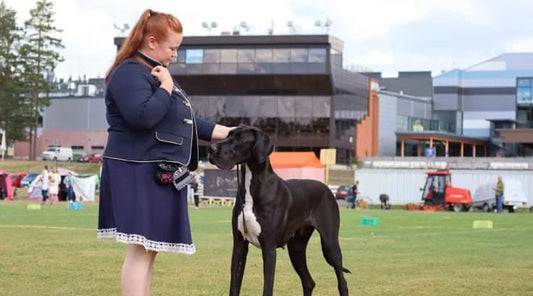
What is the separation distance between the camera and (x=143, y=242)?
632 cm

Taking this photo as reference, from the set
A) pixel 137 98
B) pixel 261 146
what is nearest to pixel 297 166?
pixel 261 146

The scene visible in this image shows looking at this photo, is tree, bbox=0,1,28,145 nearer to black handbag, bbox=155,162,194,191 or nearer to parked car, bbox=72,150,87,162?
parked car, bbox=72,150,87,162

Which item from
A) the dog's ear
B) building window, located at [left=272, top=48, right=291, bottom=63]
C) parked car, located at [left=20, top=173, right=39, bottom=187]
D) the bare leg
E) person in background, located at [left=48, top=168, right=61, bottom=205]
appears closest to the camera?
the bare leg

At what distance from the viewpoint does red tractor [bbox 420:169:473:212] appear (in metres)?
56.2

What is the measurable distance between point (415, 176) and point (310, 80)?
27748mm

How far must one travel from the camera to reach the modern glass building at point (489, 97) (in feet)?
364

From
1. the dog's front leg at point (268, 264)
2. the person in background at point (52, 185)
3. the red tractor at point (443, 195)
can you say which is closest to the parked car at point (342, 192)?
the red tractor at point (443, 195)

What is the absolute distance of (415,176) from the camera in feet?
221

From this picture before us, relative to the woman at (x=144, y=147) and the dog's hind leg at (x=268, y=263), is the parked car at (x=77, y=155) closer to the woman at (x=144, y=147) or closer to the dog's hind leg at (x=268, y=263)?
the dog's hind leg at (x=268, y=263)

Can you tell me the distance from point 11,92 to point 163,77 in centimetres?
9798

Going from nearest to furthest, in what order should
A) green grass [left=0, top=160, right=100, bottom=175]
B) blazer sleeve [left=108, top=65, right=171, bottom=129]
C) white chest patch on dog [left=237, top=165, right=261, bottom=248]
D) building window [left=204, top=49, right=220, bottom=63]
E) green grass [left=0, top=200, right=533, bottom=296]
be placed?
blazer sleeve [left=108, top=65, right=171, bottom=129], white chest patch on dog [left=237, top=165, right=261, bottom=248], green grass [left=0, top=200, right=533, bottom=296], green grass [left=0, top=160, right=100, bottom=175], building window [left=204, top=49, right=220, bottom=63]

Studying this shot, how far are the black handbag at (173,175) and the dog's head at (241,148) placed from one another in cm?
96

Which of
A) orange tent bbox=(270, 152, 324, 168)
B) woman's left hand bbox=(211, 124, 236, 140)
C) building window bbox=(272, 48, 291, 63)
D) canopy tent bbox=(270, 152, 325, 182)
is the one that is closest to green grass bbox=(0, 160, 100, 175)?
building window bbox=(272, 48, 291, 63)

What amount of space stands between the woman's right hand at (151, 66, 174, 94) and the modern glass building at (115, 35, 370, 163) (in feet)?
279
